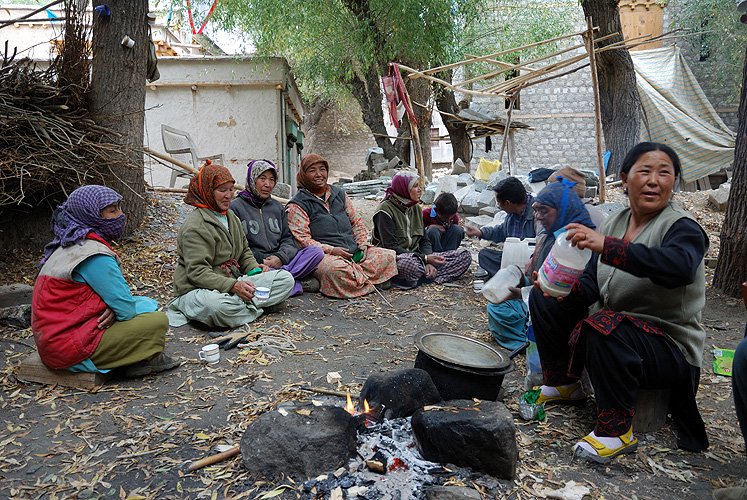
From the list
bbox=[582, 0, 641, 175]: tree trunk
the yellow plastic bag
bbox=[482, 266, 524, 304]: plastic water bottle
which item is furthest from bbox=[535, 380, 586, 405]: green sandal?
the yellow plastic bag

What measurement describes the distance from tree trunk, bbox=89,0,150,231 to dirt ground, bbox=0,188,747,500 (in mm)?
2250

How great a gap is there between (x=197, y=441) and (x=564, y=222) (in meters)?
2.33

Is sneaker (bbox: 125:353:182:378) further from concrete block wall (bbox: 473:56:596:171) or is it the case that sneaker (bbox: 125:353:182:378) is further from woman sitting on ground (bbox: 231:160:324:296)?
concrete block wall (bbox: 473:56:596:171)

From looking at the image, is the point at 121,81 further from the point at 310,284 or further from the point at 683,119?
the point at 683,119

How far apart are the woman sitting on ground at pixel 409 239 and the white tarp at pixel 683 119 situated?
28.4 feet

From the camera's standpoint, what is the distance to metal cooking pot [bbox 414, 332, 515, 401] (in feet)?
8.58

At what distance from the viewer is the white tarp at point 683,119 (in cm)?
1181

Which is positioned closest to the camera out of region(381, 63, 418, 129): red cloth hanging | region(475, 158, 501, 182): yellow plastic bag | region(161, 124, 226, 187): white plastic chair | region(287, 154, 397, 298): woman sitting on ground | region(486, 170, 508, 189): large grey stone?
region(287, 154, 397, 298): woman sitting on ground

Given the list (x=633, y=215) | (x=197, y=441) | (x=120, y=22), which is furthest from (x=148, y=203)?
(x=633, y=215)

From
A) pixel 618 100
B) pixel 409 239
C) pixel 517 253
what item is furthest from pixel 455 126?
pixel 517 253

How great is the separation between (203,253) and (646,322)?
3204 mm

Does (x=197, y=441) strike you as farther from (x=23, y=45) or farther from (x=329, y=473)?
(x=23, y=45)

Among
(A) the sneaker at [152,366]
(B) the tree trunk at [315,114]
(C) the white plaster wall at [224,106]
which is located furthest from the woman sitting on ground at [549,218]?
(B) the tree trunk at [315,114]

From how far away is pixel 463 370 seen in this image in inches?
102
